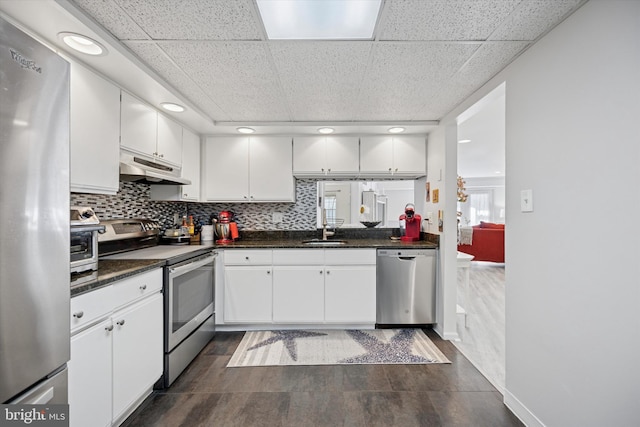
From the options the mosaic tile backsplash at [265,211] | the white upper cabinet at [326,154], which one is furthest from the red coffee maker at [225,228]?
the white upper cabinet at [326,154]

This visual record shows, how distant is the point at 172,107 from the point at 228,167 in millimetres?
880

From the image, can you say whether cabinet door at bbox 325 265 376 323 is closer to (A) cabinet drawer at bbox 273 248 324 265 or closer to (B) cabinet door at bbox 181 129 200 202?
(A) cabinet drawer at bbox 273 248 324 265

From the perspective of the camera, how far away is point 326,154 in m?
3.11

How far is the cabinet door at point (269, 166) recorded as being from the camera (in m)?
3.11

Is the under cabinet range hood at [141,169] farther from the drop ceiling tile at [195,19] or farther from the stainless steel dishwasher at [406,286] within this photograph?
the stainless steel dishwasher at [406,286]

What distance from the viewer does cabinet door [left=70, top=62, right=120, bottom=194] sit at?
1.54m

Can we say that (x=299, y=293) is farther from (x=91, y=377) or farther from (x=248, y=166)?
(x=91, y=377)

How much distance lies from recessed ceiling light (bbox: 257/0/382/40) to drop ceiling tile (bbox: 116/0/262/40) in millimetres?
88

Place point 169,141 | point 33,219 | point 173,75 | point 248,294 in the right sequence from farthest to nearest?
point 248,294 < point 169,141 < point 173,75 < point 33,219

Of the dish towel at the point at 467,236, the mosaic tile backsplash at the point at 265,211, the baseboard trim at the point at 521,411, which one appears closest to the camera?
the baseboard trim at the point at 521,411

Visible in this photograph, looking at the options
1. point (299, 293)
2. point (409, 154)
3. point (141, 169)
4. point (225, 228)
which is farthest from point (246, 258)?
point (409, 154)

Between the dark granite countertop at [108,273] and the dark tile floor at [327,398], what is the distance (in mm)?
886

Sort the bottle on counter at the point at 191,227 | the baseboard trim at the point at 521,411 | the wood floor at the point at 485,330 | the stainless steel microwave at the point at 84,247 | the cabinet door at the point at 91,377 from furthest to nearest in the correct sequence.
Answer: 1. the bottle on counter at the point at 191,227
2. the wood floor at the point at 485,330
3. the baseboard trim at the point at 521,411
4. the stainless steel microwave at the point at 84,247
5. the cabinet door at the point at 91,377

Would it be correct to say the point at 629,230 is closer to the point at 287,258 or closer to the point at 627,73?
the point at 627,73
